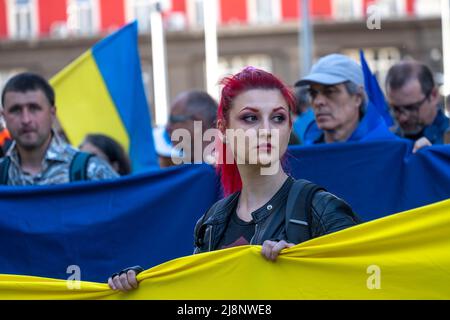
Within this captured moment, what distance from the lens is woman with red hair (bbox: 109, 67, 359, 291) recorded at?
3.53 m

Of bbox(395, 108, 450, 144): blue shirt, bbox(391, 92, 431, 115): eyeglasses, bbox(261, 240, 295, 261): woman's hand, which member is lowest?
bbox(261, 240, 295, 261): woman's hand

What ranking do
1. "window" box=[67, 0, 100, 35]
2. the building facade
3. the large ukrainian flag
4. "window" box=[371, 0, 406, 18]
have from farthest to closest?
"window" box=[67, 0, 100, 35] → "window" box=[371, 0, 406, 18] → the building facade → the large ukrainian flag

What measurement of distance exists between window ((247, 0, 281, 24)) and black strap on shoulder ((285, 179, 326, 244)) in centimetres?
2938

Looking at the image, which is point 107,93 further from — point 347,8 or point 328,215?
point 347,8

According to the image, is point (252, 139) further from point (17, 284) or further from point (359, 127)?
point (359, 127)

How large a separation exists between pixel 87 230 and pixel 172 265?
1.62 meters

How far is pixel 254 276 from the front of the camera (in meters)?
3.65

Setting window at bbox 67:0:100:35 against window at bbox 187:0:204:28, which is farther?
window at bbox 67:0:100:35

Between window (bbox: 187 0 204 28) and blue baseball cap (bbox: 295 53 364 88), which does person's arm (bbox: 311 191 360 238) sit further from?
window (bbox: 187 0 204 28)

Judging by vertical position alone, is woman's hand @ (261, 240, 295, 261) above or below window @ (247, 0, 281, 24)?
below

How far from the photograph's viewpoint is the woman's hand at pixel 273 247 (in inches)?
138

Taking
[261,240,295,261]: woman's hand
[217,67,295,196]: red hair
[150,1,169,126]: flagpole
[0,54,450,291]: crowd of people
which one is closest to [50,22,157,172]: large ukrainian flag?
[0,54,450,291]: crowd of people

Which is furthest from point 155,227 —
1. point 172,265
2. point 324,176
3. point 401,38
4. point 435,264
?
point 401,38

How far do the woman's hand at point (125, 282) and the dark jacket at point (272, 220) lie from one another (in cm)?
25
